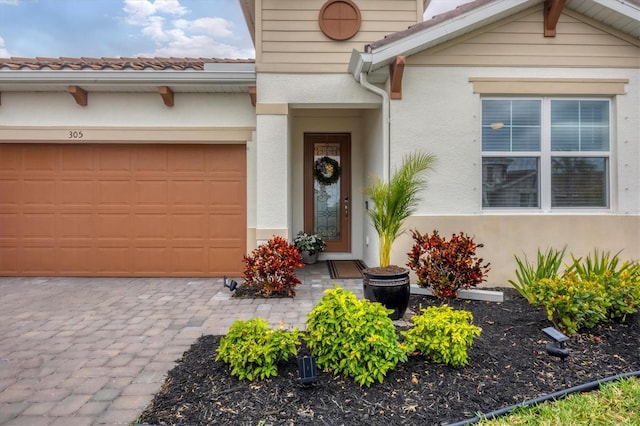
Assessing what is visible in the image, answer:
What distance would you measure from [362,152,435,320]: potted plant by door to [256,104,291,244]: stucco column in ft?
5.84

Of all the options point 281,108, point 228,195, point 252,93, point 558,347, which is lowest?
point 558,347

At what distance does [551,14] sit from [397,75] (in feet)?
8.19

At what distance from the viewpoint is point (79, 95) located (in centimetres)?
668

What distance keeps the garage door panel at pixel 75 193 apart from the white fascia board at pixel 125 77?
179 cm

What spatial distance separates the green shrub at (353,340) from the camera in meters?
2.90

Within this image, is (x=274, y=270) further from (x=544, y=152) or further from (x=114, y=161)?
(x=544, y=152)

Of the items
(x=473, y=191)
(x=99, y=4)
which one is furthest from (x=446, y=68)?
(x=99, y=4)

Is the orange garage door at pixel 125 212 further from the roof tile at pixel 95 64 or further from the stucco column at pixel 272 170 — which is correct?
the roof tile at pixel 95 64

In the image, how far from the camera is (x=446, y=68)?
237 inches

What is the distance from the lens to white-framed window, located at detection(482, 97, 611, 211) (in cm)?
604

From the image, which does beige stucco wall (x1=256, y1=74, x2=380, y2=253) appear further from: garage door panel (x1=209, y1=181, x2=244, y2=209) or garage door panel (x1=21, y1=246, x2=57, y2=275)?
garage door panel (x1=21, y1=246, x2=57, y2=275)

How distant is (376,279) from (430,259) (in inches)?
42.3

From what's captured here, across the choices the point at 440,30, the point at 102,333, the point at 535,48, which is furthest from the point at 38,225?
the point at 535,48

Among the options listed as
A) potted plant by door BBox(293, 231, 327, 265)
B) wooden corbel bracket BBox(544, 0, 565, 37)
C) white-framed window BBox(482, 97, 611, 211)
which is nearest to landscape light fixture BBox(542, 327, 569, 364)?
white-framed window BBox(482, 97, 611, 211)
